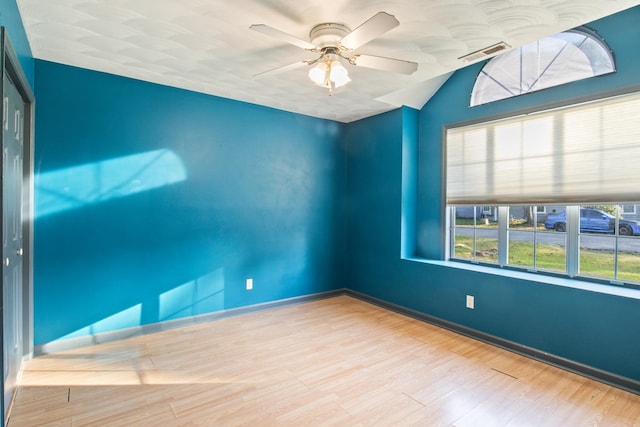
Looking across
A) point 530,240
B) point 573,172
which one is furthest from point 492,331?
point 573,172

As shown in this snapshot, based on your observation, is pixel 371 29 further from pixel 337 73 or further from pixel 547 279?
pixel 547 279

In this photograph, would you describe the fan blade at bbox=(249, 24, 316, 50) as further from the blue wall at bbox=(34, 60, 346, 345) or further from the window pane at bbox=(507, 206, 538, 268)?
the window pane at bbox=(507, 206, 538, 268)

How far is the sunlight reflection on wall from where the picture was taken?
9.25 ft

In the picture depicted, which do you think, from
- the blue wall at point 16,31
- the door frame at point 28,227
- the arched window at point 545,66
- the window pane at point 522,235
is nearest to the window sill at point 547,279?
the window pane at point 522,235

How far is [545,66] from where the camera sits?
120 inches

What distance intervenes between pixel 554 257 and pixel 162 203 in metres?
3.90

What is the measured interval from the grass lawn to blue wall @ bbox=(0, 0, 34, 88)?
418cm

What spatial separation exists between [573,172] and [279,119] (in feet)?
10.4

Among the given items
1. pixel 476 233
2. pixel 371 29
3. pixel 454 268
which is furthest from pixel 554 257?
pixel 371 29

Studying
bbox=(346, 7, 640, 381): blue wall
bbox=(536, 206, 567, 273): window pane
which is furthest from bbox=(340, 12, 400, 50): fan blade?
bbox=(536, 206, 567, 273): window pane

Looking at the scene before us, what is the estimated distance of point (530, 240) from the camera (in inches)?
126

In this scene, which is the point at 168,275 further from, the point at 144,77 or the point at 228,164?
the point at 144,77

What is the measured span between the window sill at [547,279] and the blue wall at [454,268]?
3 centimetres

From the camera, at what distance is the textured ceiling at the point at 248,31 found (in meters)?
1.99
